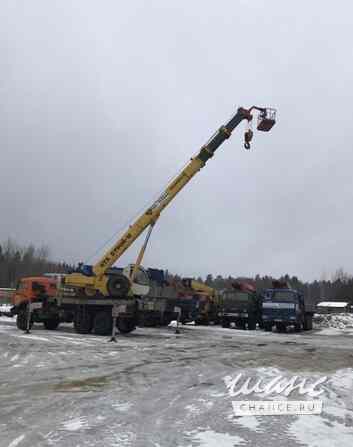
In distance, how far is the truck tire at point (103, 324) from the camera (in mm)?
20375

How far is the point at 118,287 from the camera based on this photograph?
20.9 metres

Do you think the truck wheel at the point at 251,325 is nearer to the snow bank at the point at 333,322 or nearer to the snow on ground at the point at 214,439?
the snow bank at the point at 333,322

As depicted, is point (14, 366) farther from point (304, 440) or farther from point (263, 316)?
point (263, 316)

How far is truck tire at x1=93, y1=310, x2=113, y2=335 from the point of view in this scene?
802 inches

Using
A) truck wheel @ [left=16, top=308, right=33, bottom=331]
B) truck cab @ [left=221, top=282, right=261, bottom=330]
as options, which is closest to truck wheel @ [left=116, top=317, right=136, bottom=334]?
truck wheel @ [left=16, top=308, right=33, bottom=331]

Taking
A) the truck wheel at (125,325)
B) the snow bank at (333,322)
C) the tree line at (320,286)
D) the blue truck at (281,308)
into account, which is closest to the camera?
the truck wheel at (125,325)

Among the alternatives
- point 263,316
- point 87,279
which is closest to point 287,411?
point 87,279

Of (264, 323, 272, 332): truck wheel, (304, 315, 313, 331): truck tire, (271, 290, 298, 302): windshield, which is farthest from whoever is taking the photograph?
(304, 315, 313, 331): truck tire

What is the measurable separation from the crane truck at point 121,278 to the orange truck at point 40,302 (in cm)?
56

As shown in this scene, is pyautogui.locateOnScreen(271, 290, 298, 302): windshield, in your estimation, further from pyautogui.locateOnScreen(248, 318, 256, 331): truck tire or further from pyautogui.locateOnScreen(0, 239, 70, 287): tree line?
pyautogui.locateOnScreen(0, 239, 70, 287): tree line

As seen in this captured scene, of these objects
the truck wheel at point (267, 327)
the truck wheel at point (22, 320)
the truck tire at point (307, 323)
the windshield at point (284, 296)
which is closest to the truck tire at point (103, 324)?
the truck wheel at point (22, 320)

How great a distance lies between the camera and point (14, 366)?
11.0 meters

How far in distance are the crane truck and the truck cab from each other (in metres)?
8.45

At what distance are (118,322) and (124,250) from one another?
310 centimetres
